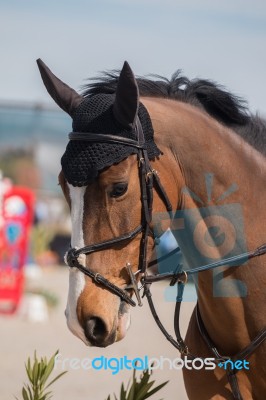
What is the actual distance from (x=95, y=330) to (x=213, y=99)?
4.35 ft

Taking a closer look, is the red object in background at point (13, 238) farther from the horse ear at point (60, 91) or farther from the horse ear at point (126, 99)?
the horse ear at point (126, 99)

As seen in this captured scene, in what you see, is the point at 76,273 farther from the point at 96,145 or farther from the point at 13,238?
the point at 13,238

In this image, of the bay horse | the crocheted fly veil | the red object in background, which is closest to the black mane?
the bay horse

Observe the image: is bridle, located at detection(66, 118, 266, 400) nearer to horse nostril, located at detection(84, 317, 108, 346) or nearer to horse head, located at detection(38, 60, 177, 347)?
horse head, located at detection(38, 60, 177, 347)

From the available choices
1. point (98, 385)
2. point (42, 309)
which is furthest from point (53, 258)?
point (98, 385)

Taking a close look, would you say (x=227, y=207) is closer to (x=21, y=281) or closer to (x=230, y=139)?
(x=230, y=139)

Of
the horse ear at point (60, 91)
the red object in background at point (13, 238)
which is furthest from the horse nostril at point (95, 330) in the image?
the red object in background at point (13, 238)

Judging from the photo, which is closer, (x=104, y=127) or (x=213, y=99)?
(x=104, y=127)

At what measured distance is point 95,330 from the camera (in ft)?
10.5

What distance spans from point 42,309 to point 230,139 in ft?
29.6

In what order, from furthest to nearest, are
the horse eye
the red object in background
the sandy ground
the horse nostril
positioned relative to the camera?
the red object in background, the sandy ground, the horse eye, the horse nostril

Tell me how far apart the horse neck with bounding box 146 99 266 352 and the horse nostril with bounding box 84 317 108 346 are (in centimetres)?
62

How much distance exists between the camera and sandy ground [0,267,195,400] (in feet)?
24.3

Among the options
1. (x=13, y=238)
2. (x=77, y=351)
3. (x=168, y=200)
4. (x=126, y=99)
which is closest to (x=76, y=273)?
(x=168, y=200)
